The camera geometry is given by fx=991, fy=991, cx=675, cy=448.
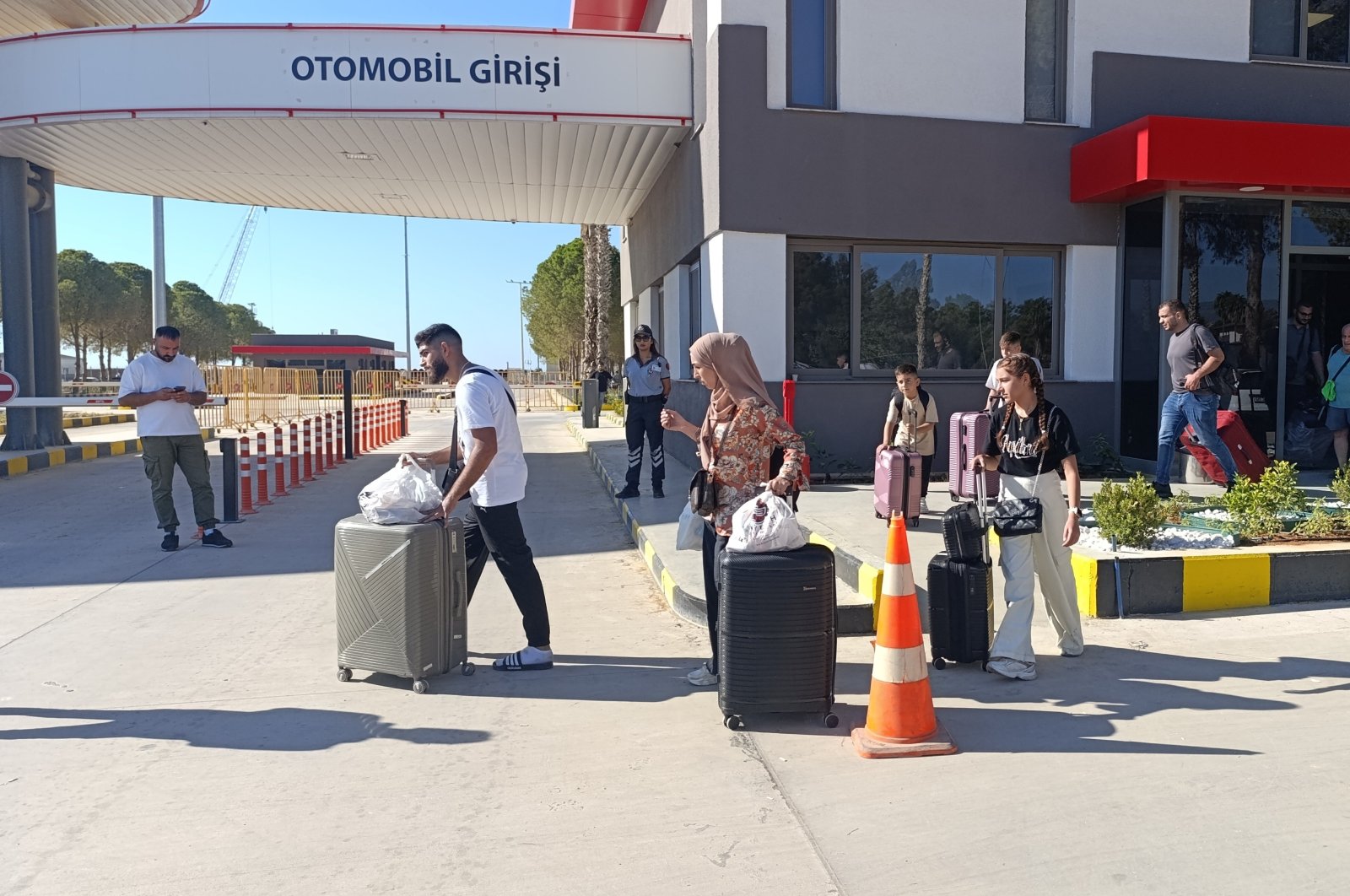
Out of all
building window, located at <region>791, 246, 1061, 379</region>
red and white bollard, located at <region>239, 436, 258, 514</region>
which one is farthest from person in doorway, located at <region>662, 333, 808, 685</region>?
red and white bollard, located at <region>239, 436, 258, 514</region>

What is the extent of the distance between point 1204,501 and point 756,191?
5.37 m

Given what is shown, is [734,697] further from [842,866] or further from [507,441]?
[507,441]

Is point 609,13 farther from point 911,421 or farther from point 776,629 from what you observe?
point 776,629

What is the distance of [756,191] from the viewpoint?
423 inches

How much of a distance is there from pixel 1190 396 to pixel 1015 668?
472cm

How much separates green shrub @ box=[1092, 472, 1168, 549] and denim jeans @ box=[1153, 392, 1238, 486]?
2.24 m

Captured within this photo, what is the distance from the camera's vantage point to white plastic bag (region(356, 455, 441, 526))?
201 inches

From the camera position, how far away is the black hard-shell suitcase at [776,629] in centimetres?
434

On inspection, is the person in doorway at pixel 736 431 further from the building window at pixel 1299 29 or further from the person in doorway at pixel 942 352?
the building window at pixel 1299 29

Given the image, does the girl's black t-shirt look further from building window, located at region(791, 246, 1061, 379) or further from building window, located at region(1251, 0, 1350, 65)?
building window, located at region(1251, 0, 1350, 65)

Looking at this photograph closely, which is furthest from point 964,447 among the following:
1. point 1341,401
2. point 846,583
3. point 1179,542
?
point 1341,401

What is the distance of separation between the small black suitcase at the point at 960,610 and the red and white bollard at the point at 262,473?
899cm

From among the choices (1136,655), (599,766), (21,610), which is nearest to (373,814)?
(599,766)

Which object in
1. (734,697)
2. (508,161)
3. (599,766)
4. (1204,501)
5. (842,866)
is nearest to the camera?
(842,866)
